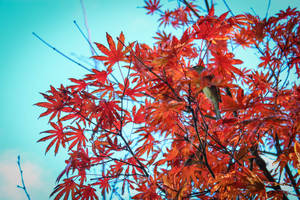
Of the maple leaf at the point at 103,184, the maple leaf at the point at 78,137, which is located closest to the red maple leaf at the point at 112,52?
the maple leaf at the point at 78,137

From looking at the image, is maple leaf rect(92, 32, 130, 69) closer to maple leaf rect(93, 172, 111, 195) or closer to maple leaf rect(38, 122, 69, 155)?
maple leaf rect(38, 122, 69, 155)

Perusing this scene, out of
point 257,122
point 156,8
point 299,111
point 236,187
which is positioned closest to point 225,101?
point 257,122

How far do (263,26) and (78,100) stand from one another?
1.15 meters

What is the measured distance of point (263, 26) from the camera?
37.1 inches

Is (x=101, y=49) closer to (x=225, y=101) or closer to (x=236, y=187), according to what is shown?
(x=225, y=101)

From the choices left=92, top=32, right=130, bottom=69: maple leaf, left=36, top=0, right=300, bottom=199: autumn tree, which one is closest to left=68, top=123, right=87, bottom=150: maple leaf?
left=36, top=0, right=300, bottom=199: autumn tree

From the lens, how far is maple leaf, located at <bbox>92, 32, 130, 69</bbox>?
71 cm

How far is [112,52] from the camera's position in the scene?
74cm

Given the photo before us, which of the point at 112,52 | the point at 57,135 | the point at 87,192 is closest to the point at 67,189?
the point at 87,192

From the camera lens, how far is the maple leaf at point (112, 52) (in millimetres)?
708

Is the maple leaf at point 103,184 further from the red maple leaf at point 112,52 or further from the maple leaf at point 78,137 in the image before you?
the red maple leaf at point 112,52

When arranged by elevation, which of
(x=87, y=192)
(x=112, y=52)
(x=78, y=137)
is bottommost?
(x=87, y=192)

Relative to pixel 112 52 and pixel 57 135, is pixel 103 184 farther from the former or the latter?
pixel 112 52

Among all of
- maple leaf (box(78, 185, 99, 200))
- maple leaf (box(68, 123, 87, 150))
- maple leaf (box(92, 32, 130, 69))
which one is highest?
maple leaf (box(92, 32, 130, 69))
